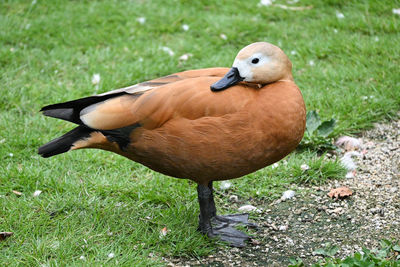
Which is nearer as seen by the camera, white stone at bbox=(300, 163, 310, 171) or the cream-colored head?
the cream-colored head

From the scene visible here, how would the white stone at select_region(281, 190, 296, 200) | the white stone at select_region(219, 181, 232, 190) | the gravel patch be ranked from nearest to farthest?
the gravel patch → the white stone at select_region(281, 190, 296, 200) → the white stone at select_region(219, 181, 232, 190)

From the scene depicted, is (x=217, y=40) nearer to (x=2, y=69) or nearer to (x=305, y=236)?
(x=2, y=69)

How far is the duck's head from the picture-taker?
3338mm

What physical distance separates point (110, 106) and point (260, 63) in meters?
0.99

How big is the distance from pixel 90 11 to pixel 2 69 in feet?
5.27

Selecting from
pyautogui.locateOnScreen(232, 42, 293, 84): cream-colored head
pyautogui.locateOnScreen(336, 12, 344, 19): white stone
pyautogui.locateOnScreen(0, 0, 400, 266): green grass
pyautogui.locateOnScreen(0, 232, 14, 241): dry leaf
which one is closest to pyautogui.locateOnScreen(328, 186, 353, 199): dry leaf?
pyautogui.locateOnScreen(0, 0, 400, 266): green grass

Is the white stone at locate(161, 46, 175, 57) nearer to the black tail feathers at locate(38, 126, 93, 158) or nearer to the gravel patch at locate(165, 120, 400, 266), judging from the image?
the gravel patch at locate(165, 120, 400, 266)

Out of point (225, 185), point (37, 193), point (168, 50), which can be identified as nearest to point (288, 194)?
point (225, 185)

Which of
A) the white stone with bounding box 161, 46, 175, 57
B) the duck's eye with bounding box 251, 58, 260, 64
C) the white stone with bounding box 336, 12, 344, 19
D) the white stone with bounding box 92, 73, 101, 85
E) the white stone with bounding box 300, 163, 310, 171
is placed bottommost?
the white stone with bounding box 300, 163, 310, 171

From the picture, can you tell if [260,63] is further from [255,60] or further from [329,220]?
[329,220]

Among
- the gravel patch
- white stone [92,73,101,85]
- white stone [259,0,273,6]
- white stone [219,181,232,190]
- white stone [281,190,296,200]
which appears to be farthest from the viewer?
white stone [259,0,273,6]

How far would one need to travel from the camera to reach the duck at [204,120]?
10.6 ft

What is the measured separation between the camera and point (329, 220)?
3871 millimetres

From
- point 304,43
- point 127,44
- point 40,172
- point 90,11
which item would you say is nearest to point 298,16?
point 304,43
